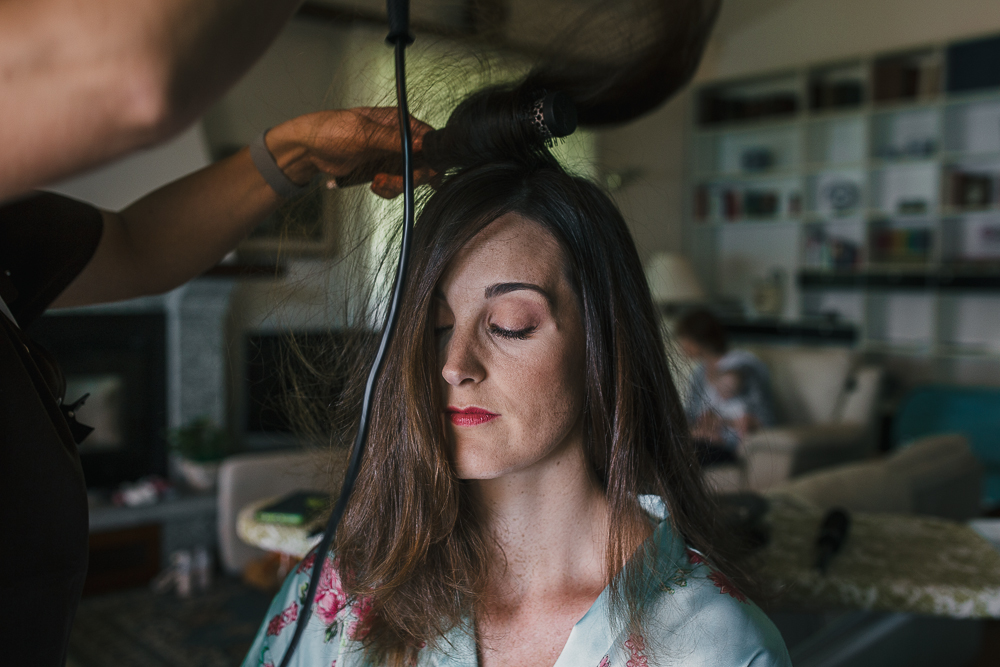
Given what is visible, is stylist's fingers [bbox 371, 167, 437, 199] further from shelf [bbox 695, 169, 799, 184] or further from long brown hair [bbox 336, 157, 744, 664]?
shelf [bbox 695, 169, 799, 184]

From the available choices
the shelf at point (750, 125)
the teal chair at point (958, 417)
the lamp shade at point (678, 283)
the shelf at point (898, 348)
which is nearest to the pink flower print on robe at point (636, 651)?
the teal chair at point (958, 417)

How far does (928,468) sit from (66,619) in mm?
2528

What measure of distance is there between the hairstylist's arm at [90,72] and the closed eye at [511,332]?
1.72 feet

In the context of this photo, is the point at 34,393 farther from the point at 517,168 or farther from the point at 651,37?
the point at 651,37

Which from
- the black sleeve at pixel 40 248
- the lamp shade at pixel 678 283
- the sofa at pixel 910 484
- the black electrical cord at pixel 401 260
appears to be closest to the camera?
the black electrical cord at pixel 401 260

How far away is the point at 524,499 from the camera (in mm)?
927

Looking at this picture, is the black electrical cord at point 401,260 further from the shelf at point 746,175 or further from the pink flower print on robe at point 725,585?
the shelf at point 746,175

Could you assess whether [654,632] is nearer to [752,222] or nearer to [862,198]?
[862,198]

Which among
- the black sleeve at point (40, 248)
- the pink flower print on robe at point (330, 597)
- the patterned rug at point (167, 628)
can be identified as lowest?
the patterned rug at point (167, 628)

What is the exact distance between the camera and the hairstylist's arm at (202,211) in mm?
809

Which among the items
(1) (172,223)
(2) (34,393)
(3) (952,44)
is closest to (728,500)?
(1) (172,223)

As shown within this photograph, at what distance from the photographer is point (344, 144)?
2.62ft

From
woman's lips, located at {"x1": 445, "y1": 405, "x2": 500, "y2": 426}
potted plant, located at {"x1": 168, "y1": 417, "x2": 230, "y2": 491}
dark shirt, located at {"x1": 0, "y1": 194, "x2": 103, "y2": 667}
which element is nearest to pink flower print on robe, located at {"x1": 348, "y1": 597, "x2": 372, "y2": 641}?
woman's lips, located at {"x1": 445, "y1": 405, "x2": 500, "y2": 426}

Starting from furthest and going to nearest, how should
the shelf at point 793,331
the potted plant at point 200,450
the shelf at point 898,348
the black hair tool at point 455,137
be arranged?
the shelf at point 793,331, the shelf at point 898,348, the potted plant at point 200,450, the black hair tool at point 455,137
